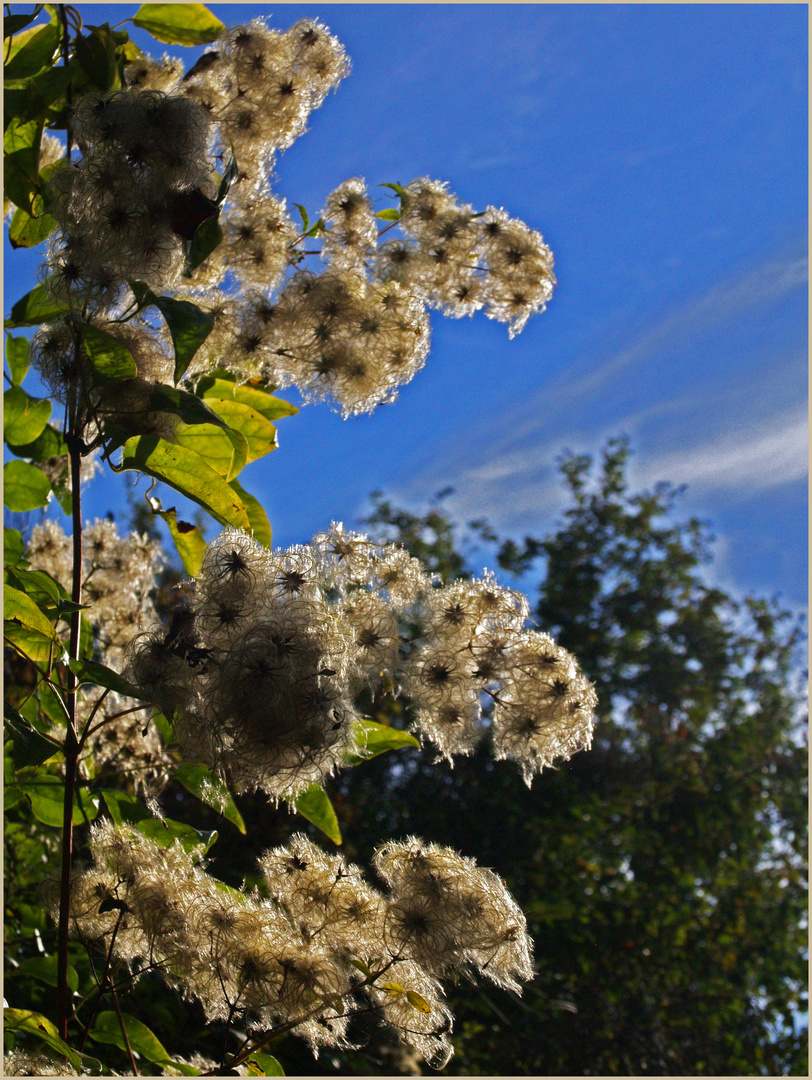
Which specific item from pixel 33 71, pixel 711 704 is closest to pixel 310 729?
pixel 33 71

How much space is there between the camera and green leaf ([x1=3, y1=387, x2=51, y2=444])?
56.8 inches

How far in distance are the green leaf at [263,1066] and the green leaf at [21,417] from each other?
3.63 ft

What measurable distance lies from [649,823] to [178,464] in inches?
215

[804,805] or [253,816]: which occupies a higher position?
[804,805]

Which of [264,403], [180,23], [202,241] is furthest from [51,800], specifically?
[180,23]

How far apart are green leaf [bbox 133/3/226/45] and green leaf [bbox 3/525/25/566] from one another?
102 centimetres

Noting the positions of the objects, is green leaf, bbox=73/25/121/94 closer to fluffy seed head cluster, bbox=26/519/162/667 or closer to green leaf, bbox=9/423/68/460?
green leaf, bbox=9/423/68/460

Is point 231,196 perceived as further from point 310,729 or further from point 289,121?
point 310,729

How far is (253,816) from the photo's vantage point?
4.69 metres

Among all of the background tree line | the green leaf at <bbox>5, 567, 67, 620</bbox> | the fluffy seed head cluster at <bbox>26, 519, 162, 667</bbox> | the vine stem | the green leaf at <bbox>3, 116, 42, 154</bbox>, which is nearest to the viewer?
the vine stem

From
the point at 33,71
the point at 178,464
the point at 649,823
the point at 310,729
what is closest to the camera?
the point at 310,729

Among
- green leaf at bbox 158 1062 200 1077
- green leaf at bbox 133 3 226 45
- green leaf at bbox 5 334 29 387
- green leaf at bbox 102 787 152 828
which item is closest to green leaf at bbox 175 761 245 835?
green leaf at bbox 102 787 152 828

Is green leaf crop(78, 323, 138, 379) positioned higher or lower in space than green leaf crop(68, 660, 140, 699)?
higher

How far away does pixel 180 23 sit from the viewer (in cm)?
157
